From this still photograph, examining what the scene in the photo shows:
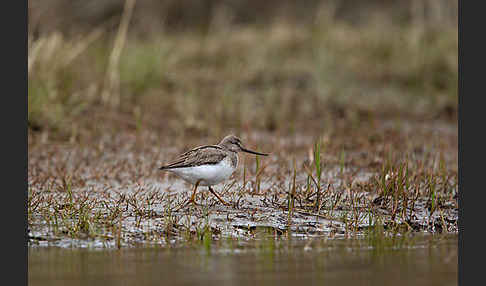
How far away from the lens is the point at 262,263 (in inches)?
209

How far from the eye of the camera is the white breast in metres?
6.91

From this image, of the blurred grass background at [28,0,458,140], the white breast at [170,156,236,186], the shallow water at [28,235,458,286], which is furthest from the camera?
the blurred grass background at [28,0,458,140]

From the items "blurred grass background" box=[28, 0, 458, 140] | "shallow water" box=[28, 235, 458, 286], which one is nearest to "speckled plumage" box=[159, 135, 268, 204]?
"shallow water" box=[28, 235, 458, 286]

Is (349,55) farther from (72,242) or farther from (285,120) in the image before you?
(72,242)

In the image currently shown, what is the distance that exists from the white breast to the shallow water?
3.00 feet

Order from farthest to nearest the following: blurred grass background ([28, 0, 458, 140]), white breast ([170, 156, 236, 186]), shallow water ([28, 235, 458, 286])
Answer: blurred grass background ([28, 0, 458, 140]), white breast ([170, 156, 236, 186]), shallow water ([28, 235, 458, 286])

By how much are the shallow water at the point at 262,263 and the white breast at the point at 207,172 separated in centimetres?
91

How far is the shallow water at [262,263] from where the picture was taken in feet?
15.7

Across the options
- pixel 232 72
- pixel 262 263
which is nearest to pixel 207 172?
pixel 262 263

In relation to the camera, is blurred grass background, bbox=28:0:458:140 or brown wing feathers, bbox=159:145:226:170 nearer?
brown wing feathers, bbox=159:145:226:170

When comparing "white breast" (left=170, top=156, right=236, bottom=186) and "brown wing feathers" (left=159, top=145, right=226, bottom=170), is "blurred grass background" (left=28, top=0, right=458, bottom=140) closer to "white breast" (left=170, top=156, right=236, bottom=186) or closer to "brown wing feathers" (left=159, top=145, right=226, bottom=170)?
"brown wing feathers" (left=159, top=145, right=226, bottom=170)

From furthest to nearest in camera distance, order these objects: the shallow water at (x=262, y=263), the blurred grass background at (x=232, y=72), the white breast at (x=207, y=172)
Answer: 1. the blurred grass background at (x=232, y=72)
2. the white breast at (x=207, y=172)
3. the shallow water at (x=262, y=263)

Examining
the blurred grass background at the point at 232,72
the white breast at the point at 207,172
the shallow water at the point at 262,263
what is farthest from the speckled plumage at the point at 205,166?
the blurred grass background at the point at 232,72

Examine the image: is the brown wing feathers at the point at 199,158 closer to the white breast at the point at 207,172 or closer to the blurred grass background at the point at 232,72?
the white breast at the point at 207,172
